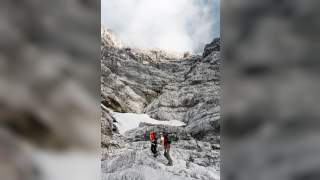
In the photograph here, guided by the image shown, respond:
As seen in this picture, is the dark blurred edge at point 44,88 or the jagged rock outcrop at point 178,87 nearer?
the dark blurred edge at point 44,88

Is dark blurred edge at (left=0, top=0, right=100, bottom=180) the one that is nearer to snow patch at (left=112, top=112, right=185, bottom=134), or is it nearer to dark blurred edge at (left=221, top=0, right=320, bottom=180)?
snow patch at (left=112, top=112, right=185, bottom=134)

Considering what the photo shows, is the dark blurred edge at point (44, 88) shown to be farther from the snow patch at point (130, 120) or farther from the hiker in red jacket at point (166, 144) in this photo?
the hiker in red jacket at point (166, 144)

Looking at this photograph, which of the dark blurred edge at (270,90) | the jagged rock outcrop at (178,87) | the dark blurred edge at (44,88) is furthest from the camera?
the jagged rock outcrop at (178,87)

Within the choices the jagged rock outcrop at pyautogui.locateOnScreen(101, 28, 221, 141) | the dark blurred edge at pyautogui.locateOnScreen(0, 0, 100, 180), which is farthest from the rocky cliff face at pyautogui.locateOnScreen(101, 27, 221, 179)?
the dark blurred edge at pyautogui.locateOnScreen(0, 0, 100, 180)

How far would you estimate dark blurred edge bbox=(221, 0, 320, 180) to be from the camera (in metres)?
2.61

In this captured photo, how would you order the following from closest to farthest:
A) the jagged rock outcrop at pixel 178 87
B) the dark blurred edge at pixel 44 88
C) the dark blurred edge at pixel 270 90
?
the dark blurred edge at pixel 44 88
the dark blurred edge at pixel 270 90
the jagged rock outcrop at pixel 178 87

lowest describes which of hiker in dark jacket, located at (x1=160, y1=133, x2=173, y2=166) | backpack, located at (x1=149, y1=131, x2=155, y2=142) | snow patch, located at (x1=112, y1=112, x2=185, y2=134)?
hiker in dark jacket, located at (x1=160, y1=133, x2=173, y2=166)

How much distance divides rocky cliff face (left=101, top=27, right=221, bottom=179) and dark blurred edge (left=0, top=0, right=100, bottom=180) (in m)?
0.27

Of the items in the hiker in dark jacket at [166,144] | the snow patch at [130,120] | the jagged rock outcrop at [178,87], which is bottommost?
the hiker in dark jacket at [166,144]

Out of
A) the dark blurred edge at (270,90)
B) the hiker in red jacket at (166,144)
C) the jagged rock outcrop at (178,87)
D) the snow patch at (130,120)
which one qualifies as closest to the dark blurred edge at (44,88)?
the snow patch at (130,120)

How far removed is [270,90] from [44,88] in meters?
1.28

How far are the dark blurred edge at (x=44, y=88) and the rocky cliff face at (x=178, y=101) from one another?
0.27 m

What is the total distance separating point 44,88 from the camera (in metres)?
2.43

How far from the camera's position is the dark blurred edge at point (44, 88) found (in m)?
2.38
